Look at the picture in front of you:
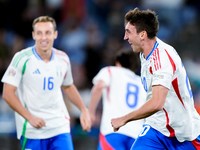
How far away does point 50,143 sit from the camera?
4.73 m

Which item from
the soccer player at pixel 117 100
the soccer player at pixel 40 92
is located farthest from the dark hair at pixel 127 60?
the soccer player at pixel 40 92

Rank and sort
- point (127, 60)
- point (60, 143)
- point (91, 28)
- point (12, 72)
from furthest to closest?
point (91, 28)
point (127, 60)
point (60, 143)
point (12, 72)

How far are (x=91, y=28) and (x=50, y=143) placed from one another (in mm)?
6211

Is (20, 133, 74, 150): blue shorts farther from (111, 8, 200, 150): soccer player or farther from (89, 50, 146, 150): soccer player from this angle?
(111, 8, 200, 150): soccer player

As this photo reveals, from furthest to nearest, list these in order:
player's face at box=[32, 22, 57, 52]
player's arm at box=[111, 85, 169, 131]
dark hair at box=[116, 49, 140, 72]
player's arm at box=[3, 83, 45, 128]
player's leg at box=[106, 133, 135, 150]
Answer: dark hair at box=[116, 49, 140, 72] < player's leg at box=[106, 133, 135, 150] < player's face at box=[32, 22, 57, 52] < player's arm at box=[3, 83, 45, 128] < player's arm at box=[111, 85, 169, 131]

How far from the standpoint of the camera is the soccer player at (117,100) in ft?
17.7

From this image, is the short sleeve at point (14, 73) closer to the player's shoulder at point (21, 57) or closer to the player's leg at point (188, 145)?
the player's shoulder at point (21, 57)

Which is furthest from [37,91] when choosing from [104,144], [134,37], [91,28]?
[91,28]

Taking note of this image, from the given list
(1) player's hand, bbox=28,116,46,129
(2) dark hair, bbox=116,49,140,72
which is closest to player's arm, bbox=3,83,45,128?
(1) player's hand, bbox=28,116,46,129

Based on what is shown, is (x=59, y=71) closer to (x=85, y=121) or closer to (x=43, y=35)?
(x=43, y=35)

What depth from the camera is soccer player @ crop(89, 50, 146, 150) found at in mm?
→ 5387

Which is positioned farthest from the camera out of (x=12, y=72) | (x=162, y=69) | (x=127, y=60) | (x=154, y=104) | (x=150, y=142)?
(x=127, y=60)

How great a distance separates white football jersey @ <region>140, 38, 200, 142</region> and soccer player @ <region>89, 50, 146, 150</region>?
147 centimetres

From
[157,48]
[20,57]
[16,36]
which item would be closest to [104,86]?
[20,57]
